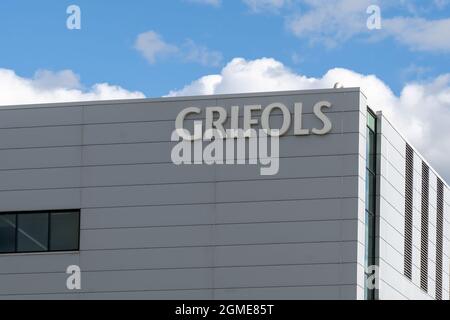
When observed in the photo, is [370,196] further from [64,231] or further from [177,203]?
[64,231]

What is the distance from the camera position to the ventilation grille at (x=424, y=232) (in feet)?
190

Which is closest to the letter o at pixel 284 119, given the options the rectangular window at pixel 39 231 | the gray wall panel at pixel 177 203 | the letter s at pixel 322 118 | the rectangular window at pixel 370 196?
the gray wall panel at pixel 177 203

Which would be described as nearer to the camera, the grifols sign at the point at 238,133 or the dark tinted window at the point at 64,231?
the grifols sign at the point at 238,133

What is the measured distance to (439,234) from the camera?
2438 inches

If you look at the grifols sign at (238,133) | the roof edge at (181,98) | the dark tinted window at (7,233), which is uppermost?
the roof edge at (181,98)

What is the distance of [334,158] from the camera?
158ft

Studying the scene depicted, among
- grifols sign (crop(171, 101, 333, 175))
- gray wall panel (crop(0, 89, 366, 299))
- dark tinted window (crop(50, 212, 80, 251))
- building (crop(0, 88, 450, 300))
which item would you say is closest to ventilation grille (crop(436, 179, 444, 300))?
building (crop(0, 88, 450, 300))

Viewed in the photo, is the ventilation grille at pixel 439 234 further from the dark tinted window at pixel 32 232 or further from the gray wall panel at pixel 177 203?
the dark tinted window at pixel 32 232

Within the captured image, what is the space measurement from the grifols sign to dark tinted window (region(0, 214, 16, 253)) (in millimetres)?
7019

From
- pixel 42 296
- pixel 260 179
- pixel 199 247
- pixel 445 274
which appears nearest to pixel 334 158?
pixel 260 179

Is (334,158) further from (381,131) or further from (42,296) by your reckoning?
(42,296)

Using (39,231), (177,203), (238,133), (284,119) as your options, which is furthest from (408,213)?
(39,231)
